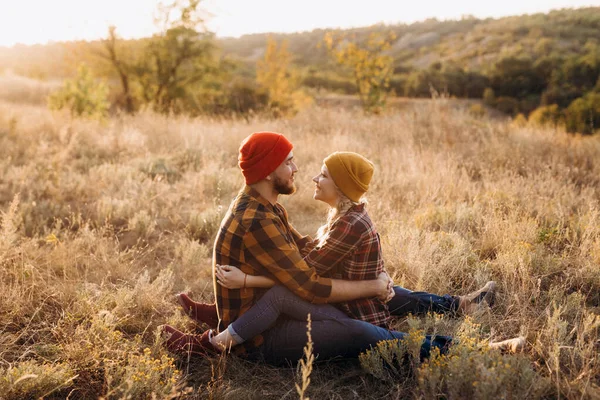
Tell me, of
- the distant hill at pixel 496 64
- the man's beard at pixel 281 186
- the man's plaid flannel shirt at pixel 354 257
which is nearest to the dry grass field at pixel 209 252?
the man's plaid flannel shirt at pixel 354 257

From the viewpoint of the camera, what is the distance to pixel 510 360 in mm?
2529

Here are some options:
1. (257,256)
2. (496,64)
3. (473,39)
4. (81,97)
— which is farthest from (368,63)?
(473,39)

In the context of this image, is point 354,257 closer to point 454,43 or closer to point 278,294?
point 278,294

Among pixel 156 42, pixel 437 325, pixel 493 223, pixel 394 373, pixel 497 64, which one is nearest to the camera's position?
pixel 394 373

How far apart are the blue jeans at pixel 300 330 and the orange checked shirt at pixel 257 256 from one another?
0.08 metres

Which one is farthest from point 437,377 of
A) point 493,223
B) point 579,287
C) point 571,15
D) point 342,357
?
point 571,15

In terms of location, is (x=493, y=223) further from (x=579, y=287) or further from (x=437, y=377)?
(x=437, y=377)

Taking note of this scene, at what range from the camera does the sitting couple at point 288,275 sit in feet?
9.00

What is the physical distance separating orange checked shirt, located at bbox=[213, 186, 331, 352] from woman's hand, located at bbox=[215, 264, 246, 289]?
8 cm

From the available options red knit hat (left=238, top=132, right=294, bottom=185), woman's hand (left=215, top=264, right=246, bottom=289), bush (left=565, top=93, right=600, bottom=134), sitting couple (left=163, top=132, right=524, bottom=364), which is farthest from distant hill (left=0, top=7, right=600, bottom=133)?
woman's hand (left=215, top=264, right=246, bottom=289)

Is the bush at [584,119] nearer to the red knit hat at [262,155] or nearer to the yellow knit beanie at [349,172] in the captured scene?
the yellow knit beanie at [349,172]

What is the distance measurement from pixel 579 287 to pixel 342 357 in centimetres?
222

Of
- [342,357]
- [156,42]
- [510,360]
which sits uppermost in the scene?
[156,42]

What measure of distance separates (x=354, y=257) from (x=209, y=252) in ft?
7.86
